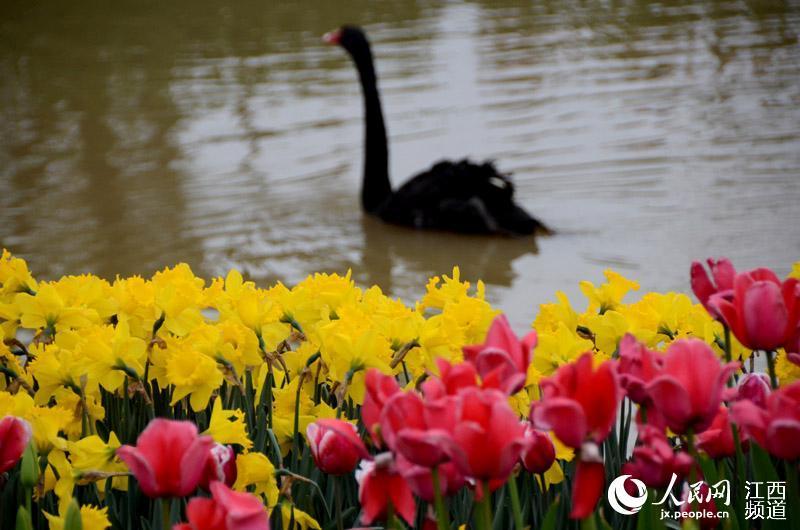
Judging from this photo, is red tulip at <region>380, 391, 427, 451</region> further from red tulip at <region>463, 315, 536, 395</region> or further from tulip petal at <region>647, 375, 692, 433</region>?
tulip petal at <region>647, 375, 692, 433</region>

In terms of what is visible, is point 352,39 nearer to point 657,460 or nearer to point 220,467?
point 220,467

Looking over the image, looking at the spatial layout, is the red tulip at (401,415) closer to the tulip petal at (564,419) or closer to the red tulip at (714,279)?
the tulip petal at (564,419)

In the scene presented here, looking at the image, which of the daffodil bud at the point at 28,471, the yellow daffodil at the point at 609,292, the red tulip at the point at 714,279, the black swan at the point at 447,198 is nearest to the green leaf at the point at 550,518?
the red tulip at the point at 714,279

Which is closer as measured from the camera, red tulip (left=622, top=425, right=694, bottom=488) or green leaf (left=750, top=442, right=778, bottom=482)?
red tulip (left=622, top=425, right=694, bottom=488)

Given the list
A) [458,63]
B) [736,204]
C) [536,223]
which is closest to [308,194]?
[536,223]

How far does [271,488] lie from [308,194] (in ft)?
19.6

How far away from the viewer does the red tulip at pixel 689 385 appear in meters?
1.43

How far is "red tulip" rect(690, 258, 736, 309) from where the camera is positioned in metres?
1.87

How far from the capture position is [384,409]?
4.44ft

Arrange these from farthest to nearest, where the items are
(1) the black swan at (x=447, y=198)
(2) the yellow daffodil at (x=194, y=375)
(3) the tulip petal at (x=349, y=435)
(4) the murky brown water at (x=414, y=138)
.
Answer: (1) the black swan at (x=447, y=198)
(4) the murky brown water at (x=414, y=138)
(2) the yellow daffodil at (x=194, y=375)
(3) the tulip petal at (x=349, y=435)

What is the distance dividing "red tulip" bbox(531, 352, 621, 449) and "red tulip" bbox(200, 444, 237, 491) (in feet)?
1.81

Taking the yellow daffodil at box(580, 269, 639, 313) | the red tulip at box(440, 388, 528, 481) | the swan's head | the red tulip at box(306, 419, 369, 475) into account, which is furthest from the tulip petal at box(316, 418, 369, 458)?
the swan's head

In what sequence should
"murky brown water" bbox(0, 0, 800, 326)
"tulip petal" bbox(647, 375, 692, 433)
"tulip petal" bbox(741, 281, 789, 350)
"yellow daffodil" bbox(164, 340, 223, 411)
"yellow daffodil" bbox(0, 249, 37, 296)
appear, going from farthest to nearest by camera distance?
1. "murky brown water" bbox(0, 0, 800, 326)
2. "yellow daffodil" bbox(0, 249, 37, 296)
3. "yellow daffodil" bbox(164, 340, 223, 411)
4. "tulip petal" bbox(741, 281, 789, 350)
5. "tulip petal" bbox(647, 375, 692, 433)

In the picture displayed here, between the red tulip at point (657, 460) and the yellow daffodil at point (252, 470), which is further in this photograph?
the yellow daffodil at point (252, 470)
